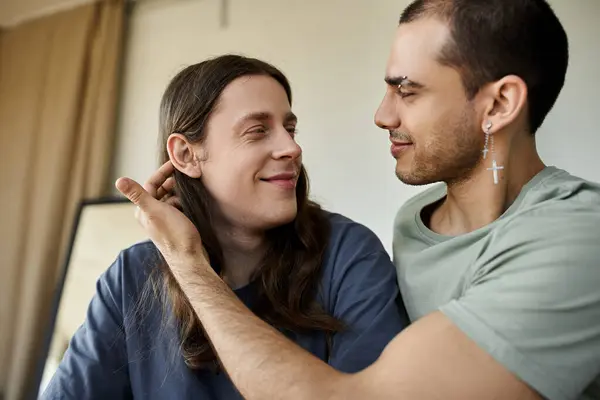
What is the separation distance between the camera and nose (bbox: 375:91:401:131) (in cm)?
107

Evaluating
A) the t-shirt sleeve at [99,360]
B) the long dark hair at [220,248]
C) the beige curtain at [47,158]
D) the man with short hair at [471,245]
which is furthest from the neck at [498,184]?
the beige curtain at [47,158]

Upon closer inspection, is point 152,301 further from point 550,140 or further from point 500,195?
point 550,140

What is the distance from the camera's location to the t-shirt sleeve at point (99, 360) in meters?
1.09

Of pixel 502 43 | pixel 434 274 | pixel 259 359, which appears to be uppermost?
pixel 502 43

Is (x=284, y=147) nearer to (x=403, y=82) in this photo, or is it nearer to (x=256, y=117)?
(x=256, y=117)

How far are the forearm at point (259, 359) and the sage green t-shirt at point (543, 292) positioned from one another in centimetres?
21

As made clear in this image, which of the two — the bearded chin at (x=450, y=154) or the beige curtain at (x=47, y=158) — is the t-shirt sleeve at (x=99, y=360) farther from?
the beige curtain at (x=47, y=158)

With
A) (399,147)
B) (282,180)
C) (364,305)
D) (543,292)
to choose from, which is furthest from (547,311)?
(282,180)

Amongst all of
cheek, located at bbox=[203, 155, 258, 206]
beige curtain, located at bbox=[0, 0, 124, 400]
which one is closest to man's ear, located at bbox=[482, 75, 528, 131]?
cheek, located at bbox=[203, 155, 258, 206]

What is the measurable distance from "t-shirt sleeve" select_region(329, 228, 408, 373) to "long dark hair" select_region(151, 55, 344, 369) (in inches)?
1.5

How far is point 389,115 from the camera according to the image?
108 centimetres

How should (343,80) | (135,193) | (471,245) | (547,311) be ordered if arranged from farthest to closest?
(343,80)
(135,193)
(471,245)
(547,311)

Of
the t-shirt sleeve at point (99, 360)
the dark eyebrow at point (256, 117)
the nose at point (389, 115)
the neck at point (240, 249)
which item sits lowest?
the t-shirt sleeve at point (99, 360)

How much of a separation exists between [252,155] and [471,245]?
18.7 inches
